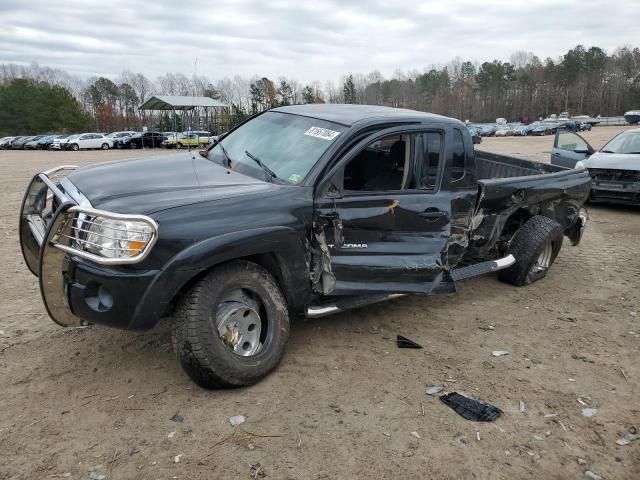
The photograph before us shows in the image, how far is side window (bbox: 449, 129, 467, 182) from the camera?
4.67 metres

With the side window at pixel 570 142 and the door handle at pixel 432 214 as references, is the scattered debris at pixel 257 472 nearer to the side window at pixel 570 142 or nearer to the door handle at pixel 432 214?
the door handle at pixel 432 214

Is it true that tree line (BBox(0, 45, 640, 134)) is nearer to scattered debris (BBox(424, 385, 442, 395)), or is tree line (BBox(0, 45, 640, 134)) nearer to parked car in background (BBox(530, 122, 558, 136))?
parked car in background (BBox(530, 122, 558, 136))

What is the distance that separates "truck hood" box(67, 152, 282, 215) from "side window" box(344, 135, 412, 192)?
0.76 metres

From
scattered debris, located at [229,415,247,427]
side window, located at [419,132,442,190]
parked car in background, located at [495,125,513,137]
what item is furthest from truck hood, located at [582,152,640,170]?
parked car in background, located at [495,125,513,137]

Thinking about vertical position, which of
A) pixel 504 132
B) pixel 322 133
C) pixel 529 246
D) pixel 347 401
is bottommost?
pixel 347 401

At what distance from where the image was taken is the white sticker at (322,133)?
4117mm

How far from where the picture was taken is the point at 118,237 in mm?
3133

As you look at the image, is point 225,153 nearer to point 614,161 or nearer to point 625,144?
point 614,161

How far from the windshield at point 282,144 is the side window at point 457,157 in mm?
1147

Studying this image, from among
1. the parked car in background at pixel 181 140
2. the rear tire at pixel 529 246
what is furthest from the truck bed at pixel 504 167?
the parked car in background at pixel 181 140

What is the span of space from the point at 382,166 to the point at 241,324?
184 centimetres

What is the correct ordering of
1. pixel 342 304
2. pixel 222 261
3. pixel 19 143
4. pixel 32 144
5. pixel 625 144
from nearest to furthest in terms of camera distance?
pixel 222 261 < pixel 342 304 < pixel 625 144 < pixel 32 144 < pixel 19 143

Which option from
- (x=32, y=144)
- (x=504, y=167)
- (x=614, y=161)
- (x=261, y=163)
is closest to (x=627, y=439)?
(x=261, y=163)

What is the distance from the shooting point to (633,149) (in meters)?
10.9
